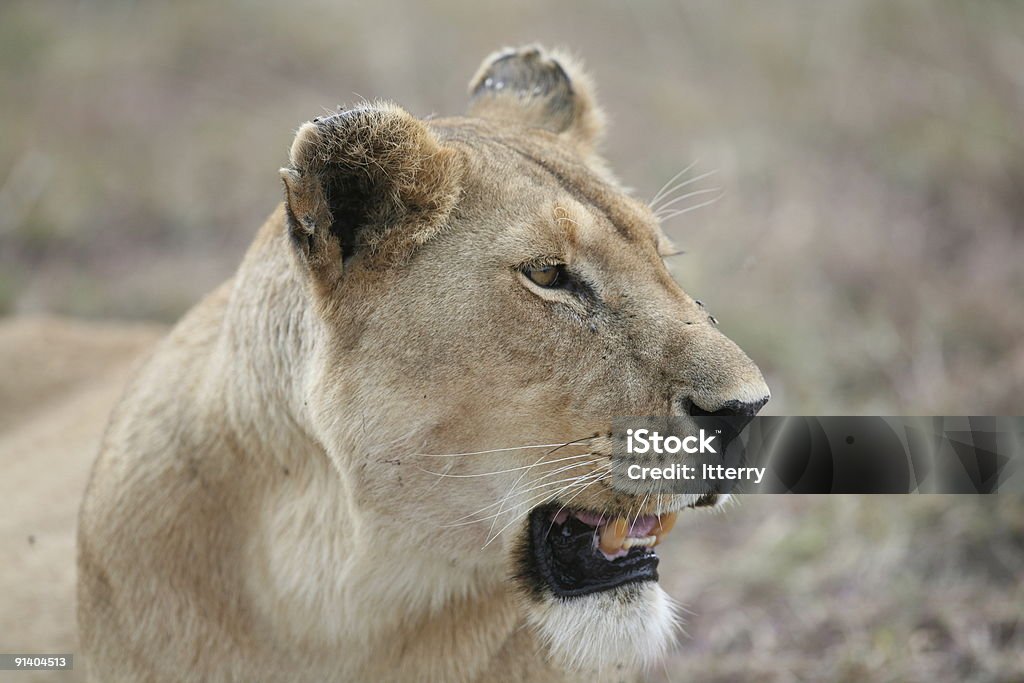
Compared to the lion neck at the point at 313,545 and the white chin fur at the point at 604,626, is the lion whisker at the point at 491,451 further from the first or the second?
the white chin fur at the point at 604,626

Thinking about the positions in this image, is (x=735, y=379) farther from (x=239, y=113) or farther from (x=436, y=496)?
(x=239, y=113)

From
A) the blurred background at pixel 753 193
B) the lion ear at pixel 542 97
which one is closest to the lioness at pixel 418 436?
the lion ear at pixel 542 97

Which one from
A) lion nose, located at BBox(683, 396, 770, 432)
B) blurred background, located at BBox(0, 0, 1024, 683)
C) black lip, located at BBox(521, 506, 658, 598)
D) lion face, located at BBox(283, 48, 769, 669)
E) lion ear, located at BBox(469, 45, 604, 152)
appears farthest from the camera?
blurred background, located at BBox(0, 0, 1024, 683)

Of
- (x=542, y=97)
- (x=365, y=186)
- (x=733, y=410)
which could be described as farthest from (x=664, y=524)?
(x=542, y=97)

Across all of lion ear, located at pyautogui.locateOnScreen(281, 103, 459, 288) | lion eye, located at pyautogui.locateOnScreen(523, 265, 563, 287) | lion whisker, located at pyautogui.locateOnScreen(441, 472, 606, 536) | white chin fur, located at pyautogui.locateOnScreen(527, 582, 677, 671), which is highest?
lion ear, located at pyautogui.locateOnScreen(281, 103, 459, 288)

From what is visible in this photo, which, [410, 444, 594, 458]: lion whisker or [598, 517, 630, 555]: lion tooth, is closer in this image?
[410, 444, 594, 458]: lion whisker

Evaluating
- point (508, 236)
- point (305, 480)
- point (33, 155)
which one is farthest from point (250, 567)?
point (33, 155)

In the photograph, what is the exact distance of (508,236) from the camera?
256 centimetres

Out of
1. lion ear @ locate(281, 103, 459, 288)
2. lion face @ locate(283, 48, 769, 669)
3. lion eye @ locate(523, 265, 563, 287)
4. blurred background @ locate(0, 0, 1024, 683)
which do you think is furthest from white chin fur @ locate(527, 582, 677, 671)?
blurred background @ locate(0, 0, 1024, 683)

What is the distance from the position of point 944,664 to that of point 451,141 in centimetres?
262

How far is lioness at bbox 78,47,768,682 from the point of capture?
246 cm

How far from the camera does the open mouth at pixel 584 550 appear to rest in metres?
2.57

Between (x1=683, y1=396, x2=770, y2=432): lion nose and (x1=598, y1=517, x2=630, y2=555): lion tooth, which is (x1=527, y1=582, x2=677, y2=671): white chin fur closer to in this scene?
(x1=598, y1=517, x2=630, y2=555): lion tooth

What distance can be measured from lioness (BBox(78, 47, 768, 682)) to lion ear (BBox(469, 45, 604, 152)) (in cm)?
43
